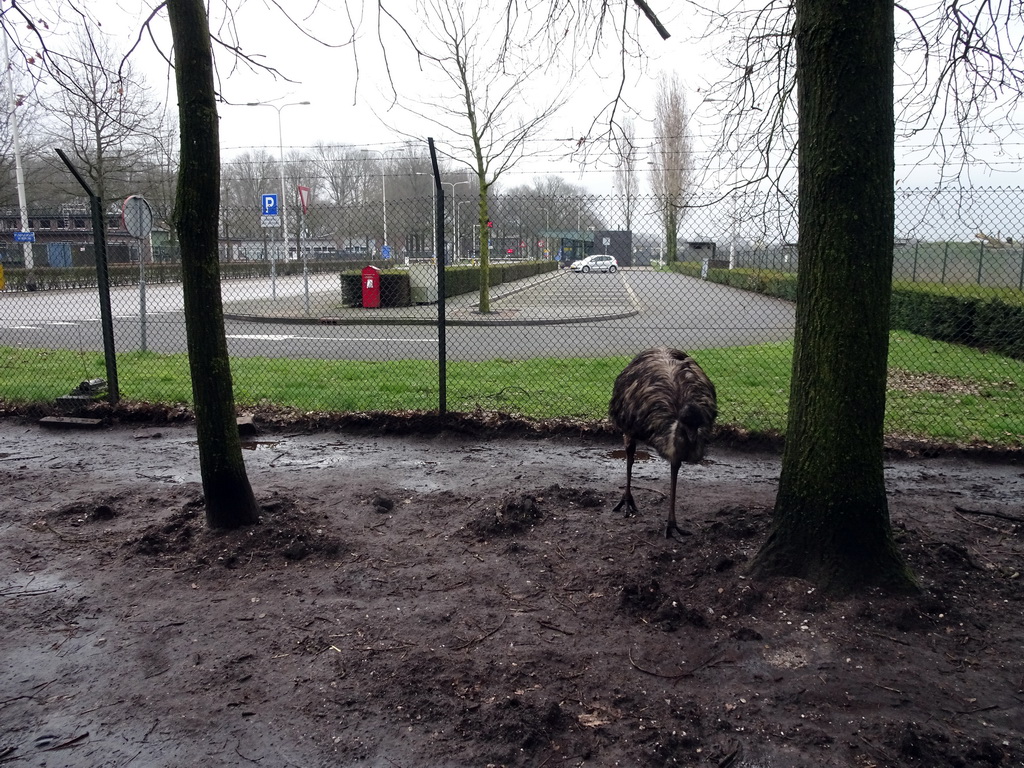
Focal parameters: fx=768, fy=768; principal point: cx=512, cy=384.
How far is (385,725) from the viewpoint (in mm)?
3031

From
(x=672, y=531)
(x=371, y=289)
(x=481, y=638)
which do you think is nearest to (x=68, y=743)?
(x=481, y=638)

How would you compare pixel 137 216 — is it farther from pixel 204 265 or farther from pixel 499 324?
pixel 204 265

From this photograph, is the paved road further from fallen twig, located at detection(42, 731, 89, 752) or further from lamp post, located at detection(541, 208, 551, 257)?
fallen twig, located at detection(42, 731, 89, 752)

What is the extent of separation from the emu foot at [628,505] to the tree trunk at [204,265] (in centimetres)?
242

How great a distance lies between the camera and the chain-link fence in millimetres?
8055

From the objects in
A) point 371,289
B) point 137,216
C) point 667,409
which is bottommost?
point 667,409

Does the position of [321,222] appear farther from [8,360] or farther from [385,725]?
[385,725]

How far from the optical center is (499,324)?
33.3 feet

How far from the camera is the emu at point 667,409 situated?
4.56 meters

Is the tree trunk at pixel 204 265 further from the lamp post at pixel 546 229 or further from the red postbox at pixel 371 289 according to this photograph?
the red postbox at pixel 371 289

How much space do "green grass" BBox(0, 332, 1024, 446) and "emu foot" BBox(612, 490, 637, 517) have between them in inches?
90.2

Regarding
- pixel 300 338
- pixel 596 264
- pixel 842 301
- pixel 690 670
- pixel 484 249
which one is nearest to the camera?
pixel 690 670

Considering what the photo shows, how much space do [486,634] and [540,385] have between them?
5453mm

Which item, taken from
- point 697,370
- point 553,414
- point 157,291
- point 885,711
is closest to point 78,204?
point 157,291
